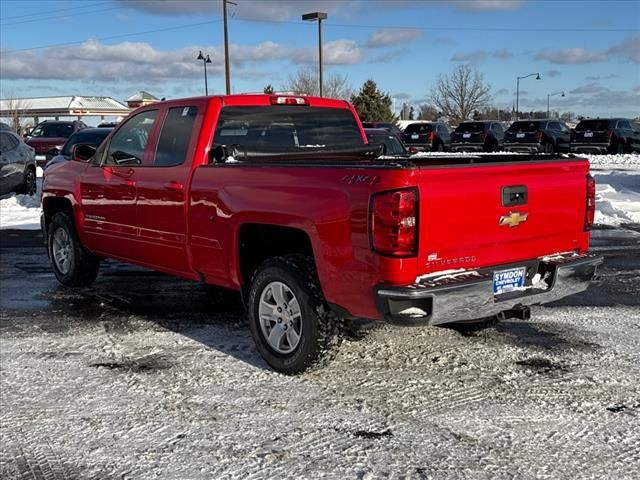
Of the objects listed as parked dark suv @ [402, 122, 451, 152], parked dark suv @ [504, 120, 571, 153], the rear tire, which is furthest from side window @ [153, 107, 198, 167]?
→ parked dark suv @ [402, 122, 451, 152]

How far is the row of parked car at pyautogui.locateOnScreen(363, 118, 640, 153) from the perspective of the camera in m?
30.3

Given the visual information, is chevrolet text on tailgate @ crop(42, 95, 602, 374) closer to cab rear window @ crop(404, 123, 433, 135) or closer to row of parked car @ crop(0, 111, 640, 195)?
row of parked car @ crop(0, 111, 640, 195)

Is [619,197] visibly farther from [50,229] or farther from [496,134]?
[496,134]

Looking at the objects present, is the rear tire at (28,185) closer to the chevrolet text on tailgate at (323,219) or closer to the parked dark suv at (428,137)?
the chevrolet text on tailgate at (323,219)

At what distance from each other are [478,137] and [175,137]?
29068 mm

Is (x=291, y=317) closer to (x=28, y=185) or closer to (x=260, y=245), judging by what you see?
(x=260, y=245)

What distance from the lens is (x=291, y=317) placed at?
4.76 m

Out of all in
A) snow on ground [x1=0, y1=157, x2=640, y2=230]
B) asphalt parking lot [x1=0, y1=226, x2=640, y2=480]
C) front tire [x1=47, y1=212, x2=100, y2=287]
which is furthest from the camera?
snow on ground [x1=0, y1=157, x2=640, y2=230]

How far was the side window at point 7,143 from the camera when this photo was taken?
14.1m

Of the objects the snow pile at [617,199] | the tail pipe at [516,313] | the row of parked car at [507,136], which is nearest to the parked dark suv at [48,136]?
the row of parked car at [507,136]

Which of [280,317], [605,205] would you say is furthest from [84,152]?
[605,205]

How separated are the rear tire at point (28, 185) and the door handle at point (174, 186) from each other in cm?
1052

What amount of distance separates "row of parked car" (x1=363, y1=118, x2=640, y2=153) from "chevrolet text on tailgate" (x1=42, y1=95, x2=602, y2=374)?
23.6 m

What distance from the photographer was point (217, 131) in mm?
5578
